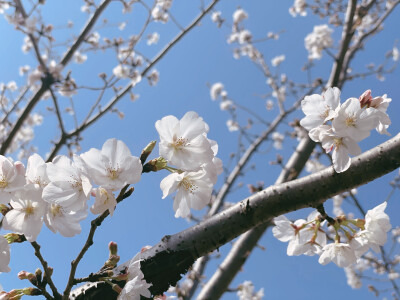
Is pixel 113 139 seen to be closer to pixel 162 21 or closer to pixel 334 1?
pixel 334 1

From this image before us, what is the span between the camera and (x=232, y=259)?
111 inches

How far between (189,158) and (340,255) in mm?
914

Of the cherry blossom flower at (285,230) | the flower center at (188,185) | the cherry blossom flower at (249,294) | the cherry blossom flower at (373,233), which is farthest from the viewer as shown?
the cherry blossom flower at (249,294)

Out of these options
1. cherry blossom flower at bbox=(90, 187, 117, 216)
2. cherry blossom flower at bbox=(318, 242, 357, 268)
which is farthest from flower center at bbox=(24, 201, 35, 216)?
cherry blossom flower at bbox=(318, 242, 357, 268)

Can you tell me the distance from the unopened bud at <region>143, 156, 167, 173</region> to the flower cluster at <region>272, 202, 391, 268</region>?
833 millimetres

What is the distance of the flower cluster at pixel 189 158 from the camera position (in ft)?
3.40

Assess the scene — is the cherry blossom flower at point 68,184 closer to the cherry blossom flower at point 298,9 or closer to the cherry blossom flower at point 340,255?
the cherry blossom flower at point 340,255

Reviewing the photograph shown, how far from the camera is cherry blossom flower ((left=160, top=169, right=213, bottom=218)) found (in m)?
1.13

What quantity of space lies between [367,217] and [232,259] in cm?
149

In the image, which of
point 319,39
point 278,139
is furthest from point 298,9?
point 278,139

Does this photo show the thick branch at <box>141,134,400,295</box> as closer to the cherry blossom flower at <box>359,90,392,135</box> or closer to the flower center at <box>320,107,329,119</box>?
the cherry blossom flower at <box>359,90,392,135</box>

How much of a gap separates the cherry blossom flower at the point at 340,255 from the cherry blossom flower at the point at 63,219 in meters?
1.06

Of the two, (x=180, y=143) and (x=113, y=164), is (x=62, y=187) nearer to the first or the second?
(x=113, y=164)

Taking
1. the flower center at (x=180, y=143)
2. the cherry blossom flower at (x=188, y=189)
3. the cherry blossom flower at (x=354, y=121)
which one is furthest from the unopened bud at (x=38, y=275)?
the cherry blossom flower at (x=354, y=121)
